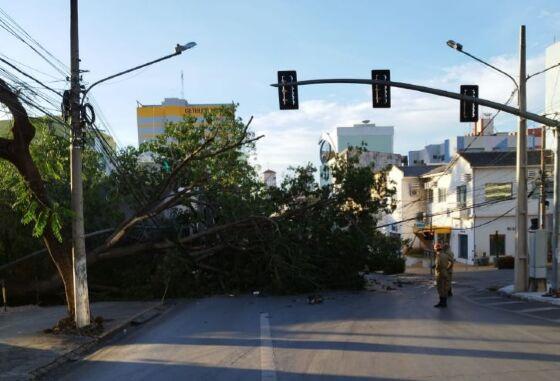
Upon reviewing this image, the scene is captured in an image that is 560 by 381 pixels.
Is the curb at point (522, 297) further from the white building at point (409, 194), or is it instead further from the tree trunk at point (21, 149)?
the white building at point (409, 194)

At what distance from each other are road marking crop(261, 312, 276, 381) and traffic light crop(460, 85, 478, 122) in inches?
312

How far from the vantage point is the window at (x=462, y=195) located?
146 feet

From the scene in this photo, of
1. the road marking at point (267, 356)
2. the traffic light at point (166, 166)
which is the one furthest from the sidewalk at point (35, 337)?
the traffic light at point (166, 166)

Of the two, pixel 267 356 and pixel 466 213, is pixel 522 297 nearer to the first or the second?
pixel 267 356

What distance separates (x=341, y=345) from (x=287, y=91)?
7.46 metres

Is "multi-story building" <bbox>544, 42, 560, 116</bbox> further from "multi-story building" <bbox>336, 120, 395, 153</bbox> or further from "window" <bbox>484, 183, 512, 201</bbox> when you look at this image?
"multi-story building" <bbox>336, 120, 395, 153</bbox>

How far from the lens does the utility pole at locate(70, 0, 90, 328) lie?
1226 centimetres

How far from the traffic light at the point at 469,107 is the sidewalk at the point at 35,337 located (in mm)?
10628

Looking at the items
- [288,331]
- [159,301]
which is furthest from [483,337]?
[159,301]

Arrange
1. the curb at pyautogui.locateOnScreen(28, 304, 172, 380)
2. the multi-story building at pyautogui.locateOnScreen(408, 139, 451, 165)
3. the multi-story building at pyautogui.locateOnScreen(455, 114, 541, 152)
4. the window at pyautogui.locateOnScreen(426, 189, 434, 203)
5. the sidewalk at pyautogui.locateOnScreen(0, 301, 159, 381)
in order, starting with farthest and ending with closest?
1. the multi-story building at pyautogui.locateOnScreen(408, 139, 451, 165)
2. the multi-story building at pyautogui.locateOnScreen(455, 114, 541, 152)
3. the window at pyautogui.locateOnScreen(426, 189, 434, 203)
4. the sidewalk at pyautogui.locateOnScreen(0, 301, 159, 381)
5. the curb at pyautogui.locateOnScreen(28, 304, 172, 380)

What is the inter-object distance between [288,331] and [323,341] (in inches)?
66.1

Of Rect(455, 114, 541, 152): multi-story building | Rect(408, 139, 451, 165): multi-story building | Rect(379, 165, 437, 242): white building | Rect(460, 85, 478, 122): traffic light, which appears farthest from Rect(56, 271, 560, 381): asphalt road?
Rect(408, 139, 451, 165): multi-story building

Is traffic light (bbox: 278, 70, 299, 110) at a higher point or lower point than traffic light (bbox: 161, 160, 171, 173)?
higher

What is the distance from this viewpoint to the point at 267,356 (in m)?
9.21
